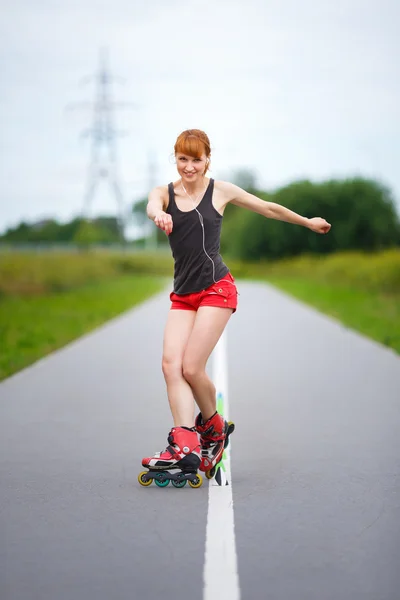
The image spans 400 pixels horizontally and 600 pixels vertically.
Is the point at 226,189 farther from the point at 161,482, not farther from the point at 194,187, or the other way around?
the point at 161,482

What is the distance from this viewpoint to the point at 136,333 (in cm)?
1712

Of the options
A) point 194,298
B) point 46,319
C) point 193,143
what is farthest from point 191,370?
point 46,319

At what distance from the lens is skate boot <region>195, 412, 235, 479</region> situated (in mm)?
6102

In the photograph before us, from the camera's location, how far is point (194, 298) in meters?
6.05

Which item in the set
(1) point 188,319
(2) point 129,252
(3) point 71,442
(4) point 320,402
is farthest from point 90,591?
(2) point 129,252

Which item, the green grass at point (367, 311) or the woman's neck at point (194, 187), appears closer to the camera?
the woman's neck at point (194, 187)

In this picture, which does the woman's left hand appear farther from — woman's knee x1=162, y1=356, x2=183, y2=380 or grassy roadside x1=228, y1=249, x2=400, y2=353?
grassy roadside x1=228, y1=249, x2=400, y2=353

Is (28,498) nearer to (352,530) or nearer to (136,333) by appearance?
(352,530)

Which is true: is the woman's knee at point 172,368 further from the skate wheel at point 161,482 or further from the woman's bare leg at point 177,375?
the skate wheel at point 161,482

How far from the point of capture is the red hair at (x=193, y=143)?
581 centimetres

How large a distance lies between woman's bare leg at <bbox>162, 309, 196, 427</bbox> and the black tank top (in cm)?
25

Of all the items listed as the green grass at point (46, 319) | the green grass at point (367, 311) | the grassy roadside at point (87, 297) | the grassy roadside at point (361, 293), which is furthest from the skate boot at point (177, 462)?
the grassy roadside at point (361, 293)

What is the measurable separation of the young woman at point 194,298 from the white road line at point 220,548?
27cm

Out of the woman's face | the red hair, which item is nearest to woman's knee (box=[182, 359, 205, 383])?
the woman's face
